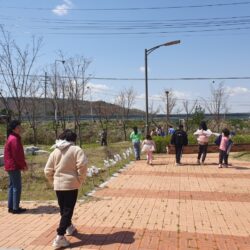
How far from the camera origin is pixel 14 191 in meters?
8.37

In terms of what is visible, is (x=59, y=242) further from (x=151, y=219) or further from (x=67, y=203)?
(x=151, y=219)

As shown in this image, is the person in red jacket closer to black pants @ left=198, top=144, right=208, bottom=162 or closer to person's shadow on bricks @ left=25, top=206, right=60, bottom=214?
person's shadow on bricks @ left=25, top=206, right=60, bottom=214

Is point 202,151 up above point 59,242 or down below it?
above

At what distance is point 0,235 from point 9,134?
2358 mm

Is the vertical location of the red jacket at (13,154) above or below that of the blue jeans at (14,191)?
above

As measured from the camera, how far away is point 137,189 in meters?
11.0

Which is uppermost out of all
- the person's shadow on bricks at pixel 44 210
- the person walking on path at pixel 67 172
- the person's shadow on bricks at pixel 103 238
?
the person walking on path at pixel 67 172

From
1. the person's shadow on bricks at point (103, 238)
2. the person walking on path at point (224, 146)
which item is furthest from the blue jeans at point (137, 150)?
the person's shadow on bricks at point (103, 238)

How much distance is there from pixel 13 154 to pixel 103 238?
2839mm

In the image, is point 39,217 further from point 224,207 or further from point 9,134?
point 224,207

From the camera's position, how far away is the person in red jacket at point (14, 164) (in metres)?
8.34

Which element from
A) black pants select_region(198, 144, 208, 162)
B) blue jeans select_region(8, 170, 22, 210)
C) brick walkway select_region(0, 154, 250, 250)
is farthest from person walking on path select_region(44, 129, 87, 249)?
black pants select_region(198, 144, 208, 162)

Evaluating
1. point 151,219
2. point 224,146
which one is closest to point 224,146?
point 224,146

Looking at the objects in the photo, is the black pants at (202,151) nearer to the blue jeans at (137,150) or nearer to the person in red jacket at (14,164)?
the blue jeans at (137,150)
